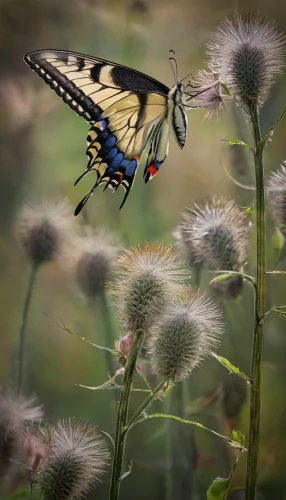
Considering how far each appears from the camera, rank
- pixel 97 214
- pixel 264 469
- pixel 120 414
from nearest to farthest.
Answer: pixel 120 414, pixel 264 469, pixel 97 214

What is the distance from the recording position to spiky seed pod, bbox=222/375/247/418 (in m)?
A: 1.34

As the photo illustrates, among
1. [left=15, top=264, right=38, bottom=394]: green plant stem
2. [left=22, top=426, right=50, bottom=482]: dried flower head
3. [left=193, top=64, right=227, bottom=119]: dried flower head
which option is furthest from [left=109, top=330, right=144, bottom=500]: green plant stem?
[left=193, top=64, right=227, bottom=119]: dried flower head

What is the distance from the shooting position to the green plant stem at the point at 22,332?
4.44 ft

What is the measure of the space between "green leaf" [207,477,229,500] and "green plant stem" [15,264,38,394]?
1.58 feet

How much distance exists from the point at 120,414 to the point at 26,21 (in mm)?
958

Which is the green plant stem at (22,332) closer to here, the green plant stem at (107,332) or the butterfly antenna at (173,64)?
the green plant stem at (107,332)

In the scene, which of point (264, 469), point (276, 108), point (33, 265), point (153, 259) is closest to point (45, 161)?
point (33, 265)

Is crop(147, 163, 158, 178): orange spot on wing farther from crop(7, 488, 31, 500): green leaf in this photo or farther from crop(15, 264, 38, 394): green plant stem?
crop(7, 488, 31, 500): green leaf

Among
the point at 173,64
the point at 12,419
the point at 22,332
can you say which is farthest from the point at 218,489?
the point at 173,64

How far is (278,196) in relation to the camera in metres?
1.28

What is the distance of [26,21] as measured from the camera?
147 cm

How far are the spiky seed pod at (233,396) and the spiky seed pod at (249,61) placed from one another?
603 mm

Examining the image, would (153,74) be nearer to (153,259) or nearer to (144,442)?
(153,259)

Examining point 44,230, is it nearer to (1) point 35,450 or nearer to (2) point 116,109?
(2) point 116,109
